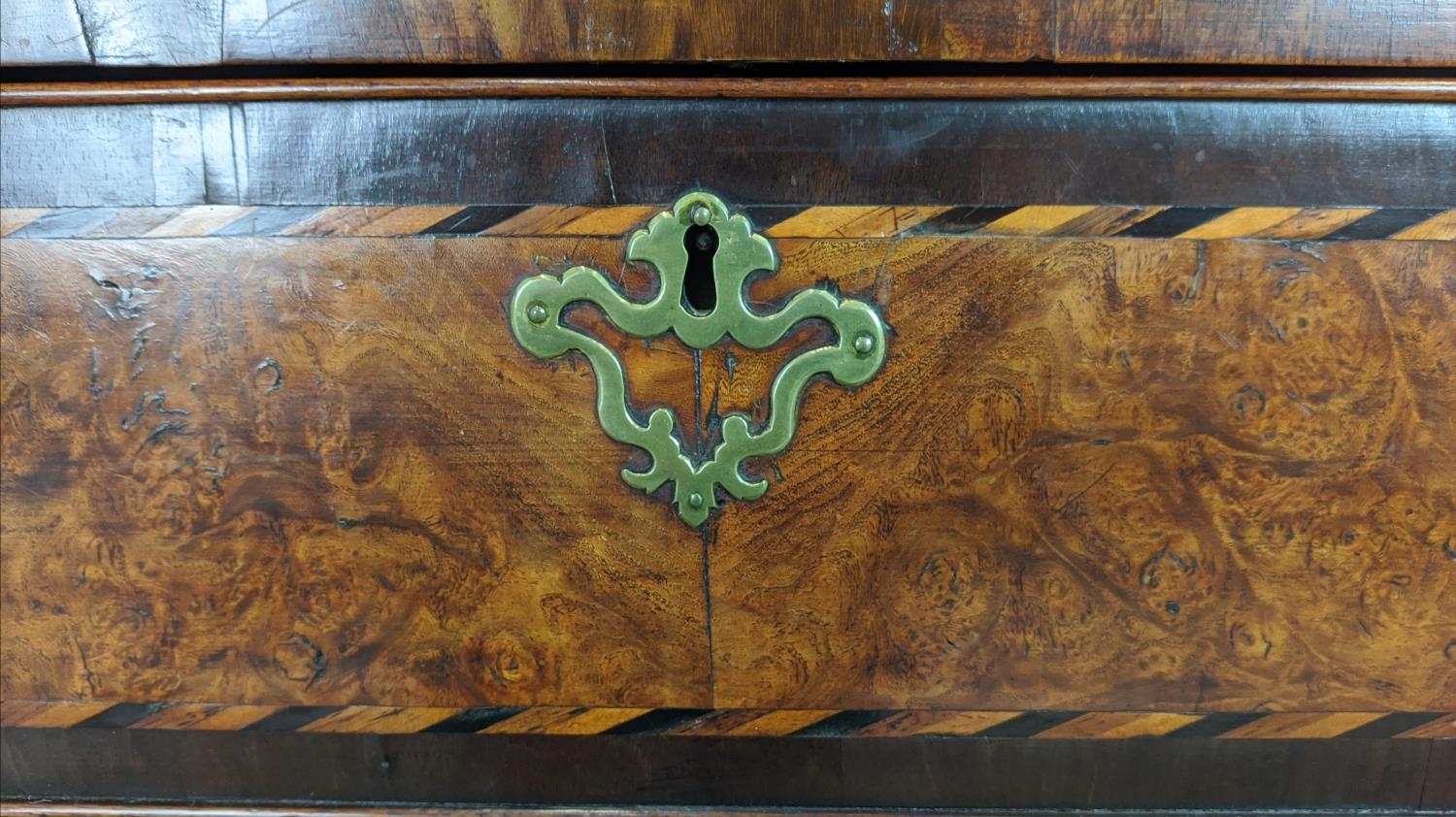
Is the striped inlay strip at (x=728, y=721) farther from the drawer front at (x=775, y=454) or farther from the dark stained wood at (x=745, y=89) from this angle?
the dark stained wood at (x=745, y=89)

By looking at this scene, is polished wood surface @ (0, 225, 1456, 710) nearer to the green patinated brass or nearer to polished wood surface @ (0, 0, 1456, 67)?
the green patinated brass

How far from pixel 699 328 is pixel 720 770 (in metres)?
0.38

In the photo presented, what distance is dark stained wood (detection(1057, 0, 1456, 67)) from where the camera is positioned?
26.9 inches

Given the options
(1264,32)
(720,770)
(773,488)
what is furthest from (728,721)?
(1264,32)

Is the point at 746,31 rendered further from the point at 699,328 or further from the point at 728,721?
the point at 728,721

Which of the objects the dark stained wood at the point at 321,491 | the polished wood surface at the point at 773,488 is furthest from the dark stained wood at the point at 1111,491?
the dark stained wood at the point at 321,491

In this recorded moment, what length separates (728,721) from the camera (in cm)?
79

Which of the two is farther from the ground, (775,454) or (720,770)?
(775,454)

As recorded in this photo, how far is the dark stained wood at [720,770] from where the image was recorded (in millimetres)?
784

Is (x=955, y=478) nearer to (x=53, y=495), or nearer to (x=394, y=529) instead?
(x=394, y=529)

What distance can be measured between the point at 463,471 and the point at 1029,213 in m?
0.48

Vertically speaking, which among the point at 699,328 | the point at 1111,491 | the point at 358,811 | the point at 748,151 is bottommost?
the point at 358,811

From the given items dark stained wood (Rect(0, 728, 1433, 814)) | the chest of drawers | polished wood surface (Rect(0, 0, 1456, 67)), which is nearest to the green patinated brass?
the chest of drawers

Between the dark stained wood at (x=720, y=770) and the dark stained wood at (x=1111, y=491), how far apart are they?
0.05m
